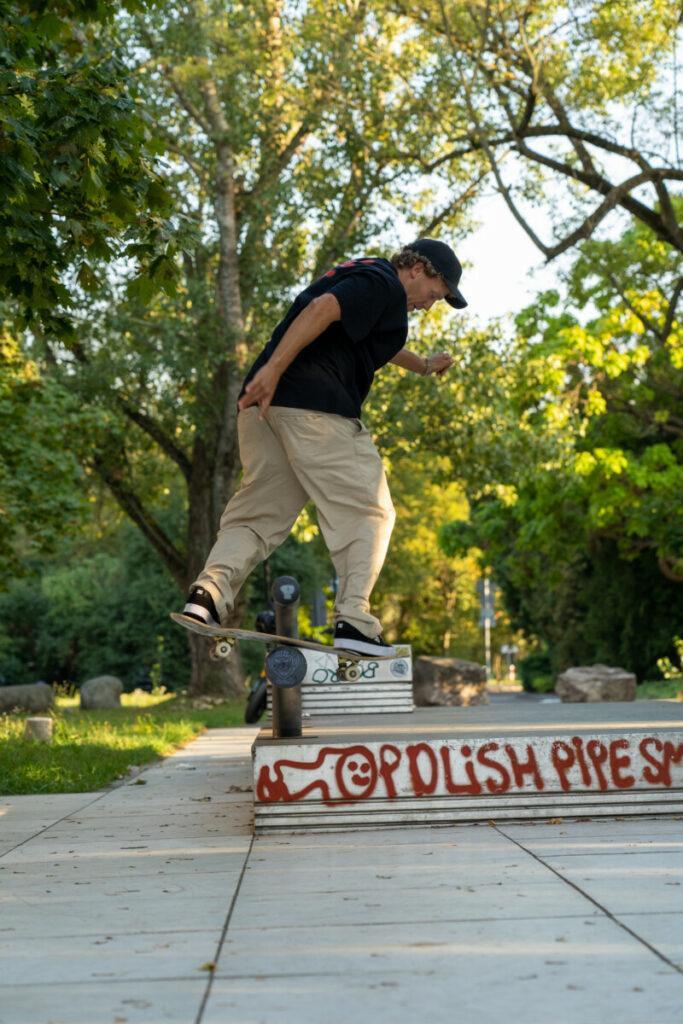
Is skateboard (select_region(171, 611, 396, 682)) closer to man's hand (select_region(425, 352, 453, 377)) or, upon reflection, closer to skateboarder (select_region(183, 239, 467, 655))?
skateboarder (select_region(183, 239, 467, 655))

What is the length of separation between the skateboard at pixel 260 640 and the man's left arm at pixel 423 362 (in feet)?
4.54

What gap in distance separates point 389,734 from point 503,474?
18297 millimetres

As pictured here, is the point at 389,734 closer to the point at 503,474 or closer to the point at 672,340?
the point at 503,474

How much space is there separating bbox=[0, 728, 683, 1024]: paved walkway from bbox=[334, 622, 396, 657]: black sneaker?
2.58 feet

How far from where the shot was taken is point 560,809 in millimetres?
5930

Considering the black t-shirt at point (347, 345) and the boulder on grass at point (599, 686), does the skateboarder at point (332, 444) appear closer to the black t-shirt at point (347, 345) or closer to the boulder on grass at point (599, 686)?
the black t-shirt at point (347, 345)

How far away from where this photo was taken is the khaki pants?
18.6 feet

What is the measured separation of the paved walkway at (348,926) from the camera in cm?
302

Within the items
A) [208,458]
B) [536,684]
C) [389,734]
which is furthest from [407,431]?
[536,684]

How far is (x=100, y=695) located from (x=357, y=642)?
2472 centimetres

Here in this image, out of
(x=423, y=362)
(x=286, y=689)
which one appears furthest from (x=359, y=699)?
(x=423, y=362)

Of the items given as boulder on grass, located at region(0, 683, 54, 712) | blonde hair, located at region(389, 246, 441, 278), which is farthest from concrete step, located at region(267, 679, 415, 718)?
boulder on grass, located at region(0, 683, 54, 712)

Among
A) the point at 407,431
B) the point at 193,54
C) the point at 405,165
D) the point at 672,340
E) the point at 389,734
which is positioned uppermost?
the point at 193,54

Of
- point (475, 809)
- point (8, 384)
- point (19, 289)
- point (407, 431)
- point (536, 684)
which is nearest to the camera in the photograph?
point (475, 809)
